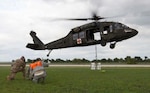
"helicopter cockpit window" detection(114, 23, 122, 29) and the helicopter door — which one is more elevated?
"helicopter cockpit window" detection(114, 23, 122, 29)

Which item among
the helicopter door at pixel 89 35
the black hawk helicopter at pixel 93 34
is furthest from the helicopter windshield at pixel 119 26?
the helicopter door at pixel 89 35

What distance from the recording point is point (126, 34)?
134 feet

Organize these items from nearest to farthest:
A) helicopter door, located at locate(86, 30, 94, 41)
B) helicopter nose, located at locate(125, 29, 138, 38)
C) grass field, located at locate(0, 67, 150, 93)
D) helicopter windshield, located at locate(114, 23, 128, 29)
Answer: grass field, located at locate(0, 67, 150, 93) < helicopter nose, located at locate(125, 29, 138, 38) < helicopter windshield, located at locate(114, 23, 128, 29) < helicopter door, located at locate(86, 30, 94, 41)

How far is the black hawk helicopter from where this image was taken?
135ft

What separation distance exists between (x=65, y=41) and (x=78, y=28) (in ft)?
9.39

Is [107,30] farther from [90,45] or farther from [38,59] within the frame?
[38,59]

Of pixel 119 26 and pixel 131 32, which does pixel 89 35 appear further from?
pixel 131 32

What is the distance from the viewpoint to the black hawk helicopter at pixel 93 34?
41.1m

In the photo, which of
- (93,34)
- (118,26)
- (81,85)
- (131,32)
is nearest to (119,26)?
(118,26)

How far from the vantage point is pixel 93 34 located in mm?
44500

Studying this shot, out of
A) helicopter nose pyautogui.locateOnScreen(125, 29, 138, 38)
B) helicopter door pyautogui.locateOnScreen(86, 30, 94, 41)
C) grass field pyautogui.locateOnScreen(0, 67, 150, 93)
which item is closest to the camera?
grass field pyautogui.locateOnScreen(0, 67, 150, 93)

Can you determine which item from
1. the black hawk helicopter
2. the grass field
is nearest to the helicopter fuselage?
the black hawk helicopter

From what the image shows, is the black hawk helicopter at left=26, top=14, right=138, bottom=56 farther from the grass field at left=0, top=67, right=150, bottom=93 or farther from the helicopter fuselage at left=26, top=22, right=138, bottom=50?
the grass field at left=0, top=67, right=150, bottom=93

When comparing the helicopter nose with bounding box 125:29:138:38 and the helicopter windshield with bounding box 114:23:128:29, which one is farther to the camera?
the helicopter windshield with bounding box 114:23:128:29
